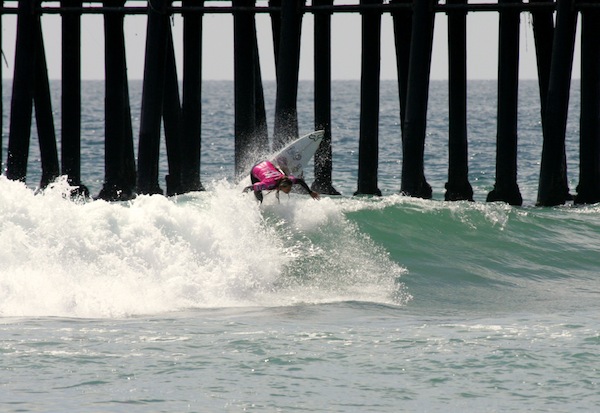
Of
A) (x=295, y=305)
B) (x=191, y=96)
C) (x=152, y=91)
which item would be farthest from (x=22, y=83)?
(x=295, y=305)

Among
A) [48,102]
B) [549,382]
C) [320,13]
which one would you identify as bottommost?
[549,382]

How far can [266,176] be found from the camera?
15.3m

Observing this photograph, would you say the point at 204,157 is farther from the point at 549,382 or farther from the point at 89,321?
the point at 549,382

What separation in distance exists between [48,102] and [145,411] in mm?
12723

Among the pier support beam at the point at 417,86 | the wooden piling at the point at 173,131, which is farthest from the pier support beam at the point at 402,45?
the wooden piling at the point at 173,131

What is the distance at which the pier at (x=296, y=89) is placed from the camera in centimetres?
1667

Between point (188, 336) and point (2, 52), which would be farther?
point (2, 52)

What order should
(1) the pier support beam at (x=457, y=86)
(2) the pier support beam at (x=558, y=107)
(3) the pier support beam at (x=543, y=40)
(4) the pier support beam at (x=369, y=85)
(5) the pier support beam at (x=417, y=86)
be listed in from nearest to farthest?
(2) the pier support beam at (x=558, y=107), (5) the pier support beam at (x=417, y=86), (3) the pier support beam at (x=543, y=40), (1) the pier support beam at (x=457, y=86), (4) the pier support beam at (x=369, y=85)

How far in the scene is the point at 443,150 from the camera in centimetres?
4056

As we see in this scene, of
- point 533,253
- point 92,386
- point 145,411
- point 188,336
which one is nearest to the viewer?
point 145,411

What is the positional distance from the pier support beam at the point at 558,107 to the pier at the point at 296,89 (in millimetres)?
19

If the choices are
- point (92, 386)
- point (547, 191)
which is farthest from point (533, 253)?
point (92, 386)

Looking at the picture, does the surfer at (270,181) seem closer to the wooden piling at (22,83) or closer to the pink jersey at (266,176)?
the pink jersey at (266,176)

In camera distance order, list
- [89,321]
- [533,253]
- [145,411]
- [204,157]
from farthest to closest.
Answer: [204,157], [533,253], [89,321], [145,411]
